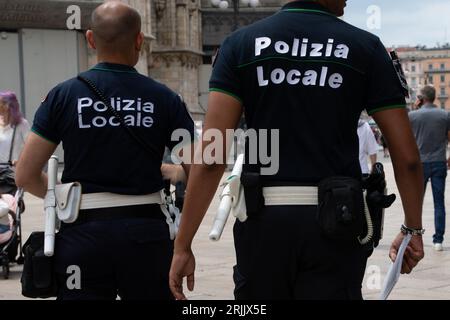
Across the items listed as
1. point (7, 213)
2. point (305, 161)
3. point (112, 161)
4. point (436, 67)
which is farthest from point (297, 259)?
point (436, 67)

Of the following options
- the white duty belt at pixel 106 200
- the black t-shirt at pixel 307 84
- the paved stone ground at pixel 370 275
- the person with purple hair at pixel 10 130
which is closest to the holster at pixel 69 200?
the white duty belt at pixel 106 200

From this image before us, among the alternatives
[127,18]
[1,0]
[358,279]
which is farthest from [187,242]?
[1,0]

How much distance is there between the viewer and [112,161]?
12.4ft

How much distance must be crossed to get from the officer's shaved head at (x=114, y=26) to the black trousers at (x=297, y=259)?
1.16m

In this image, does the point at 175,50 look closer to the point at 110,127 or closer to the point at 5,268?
the point at 5,268

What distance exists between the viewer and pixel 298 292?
3.12 m

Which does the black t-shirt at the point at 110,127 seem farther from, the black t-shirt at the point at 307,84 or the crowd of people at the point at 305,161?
the black t-shirt at the point at 307,84

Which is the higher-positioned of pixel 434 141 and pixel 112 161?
pixel 112 161

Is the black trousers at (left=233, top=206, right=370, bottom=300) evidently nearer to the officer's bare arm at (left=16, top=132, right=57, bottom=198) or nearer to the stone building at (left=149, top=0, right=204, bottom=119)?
the officer's bare arm at (left=16, top=132, right=57, bottom=198)

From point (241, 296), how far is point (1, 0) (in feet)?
88.9

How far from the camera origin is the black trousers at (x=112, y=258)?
370 centimetres

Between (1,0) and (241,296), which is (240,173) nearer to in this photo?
(241,296)

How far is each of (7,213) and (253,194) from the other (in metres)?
5.67

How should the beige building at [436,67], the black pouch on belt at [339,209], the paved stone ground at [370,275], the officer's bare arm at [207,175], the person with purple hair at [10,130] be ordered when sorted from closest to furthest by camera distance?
the black pouch on belt at [339,209] → the officer's bare arm at [207,175] → the paved stone ground at [370,275] → the person with purple hair at [10,130] → the beige building at [436,67]
